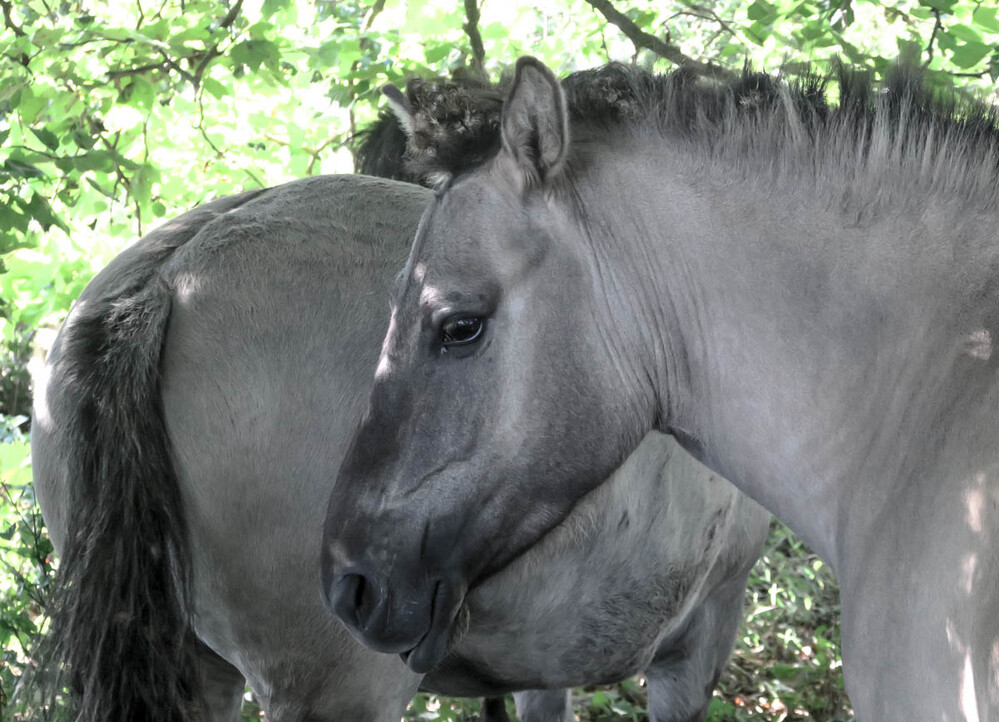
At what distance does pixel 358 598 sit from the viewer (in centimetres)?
204

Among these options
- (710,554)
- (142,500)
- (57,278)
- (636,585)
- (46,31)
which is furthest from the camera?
(57,278)

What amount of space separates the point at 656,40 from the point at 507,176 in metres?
2.24

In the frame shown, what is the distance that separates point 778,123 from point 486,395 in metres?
0.77

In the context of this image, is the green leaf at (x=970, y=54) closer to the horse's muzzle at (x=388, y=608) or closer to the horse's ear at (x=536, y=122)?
the horse's ear at (x=536, y=122)

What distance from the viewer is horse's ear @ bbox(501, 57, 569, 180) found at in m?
1.88

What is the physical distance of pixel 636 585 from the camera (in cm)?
280

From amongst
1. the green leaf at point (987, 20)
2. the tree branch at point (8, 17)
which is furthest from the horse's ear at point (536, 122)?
the tree branch at point (8, 17)

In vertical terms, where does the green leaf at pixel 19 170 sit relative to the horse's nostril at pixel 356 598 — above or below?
above

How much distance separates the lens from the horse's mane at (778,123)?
1.84 m

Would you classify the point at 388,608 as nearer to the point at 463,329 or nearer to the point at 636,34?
the point at 463,329

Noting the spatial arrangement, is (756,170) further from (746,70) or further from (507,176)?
(507,176)

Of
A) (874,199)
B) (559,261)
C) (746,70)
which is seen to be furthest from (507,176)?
(874,199)

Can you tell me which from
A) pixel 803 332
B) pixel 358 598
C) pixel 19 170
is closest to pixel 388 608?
pixel 358 598

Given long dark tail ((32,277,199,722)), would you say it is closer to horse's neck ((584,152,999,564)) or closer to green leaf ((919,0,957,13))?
horse's neck ((584,152,999,564))
